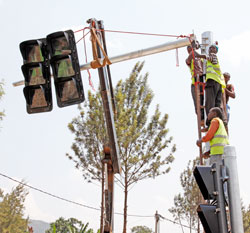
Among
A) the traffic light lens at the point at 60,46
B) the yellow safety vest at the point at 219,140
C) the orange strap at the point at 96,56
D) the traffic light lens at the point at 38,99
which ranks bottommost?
the yellow safety vest at the point at 219,140

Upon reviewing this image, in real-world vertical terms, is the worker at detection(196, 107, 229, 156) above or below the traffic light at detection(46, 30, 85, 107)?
below

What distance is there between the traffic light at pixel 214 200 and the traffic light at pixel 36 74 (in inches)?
105

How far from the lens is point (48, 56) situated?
5.01 m

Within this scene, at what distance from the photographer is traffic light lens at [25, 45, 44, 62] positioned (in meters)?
4.98

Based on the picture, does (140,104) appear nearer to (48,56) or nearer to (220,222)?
(48,56)

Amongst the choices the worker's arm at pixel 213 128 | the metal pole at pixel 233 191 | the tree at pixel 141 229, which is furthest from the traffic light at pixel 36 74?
the tree at pixel 141 229

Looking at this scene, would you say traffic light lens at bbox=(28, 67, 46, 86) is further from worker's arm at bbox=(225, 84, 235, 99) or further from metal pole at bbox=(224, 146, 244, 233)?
worker's arm at bbox=(225, 84, 235, 99)

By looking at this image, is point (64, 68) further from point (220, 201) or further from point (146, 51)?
point (220, 201)

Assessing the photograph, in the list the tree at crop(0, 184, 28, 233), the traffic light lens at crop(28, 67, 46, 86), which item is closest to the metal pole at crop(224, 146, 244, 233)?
the traffic light lens at crop(28, 67, 46, 86)

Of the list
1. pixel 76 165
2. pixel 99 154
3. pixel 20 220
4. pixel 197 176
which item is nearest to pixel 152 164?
pixel 99 154

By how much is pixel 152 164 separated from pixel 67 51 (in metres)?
11.3

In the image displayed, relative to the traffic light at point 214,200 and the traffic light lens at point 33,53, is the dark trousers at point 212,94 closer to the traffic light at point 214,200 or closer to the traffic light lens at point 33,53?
the traffic light lens at point 33,53

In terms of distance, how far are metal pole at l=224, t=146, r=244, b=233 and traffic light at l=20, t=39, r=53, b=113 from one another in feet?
9.17

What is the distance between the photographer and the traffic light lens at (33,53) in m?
4.98
